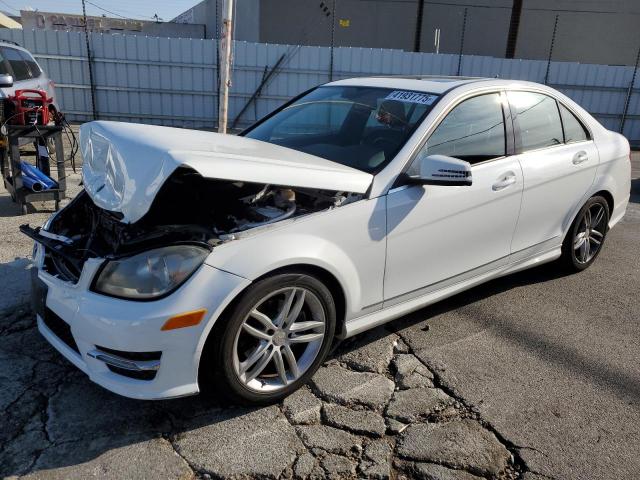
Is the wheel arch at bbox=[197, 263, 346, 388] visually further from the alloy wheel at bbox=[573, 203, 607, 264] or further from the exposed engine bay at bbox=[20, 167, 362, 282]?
the alloy wheel at bbox=[573, 203, 607, 264]

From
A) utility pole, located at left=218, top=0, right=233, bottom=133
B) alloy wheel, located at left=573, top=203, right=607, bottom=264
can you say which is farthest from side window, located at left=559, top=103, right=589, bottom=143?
utility pole, located at left=218, top=0, right=233, bottom=133

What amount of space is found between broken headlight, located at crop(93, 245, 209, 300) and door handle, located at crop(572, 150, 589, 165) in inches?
123

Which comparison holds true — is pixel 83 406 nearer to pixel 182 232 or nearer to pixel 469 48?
pixel 182 232

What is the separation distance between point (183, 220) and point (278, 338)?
79 cm

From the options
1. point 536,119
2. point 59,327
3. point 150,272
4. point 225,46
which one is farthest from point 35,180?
point 536,119

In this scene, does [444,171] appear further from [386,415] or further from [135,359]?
[135,359]

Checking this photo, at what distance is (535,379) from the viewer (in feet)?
10.3

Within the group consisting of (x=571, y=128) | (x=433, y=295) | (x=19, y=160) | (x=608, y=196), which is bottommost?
(x=433, y=295)

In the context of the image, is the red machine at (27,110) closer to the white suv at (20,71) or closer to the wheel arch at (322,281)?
the white suv at (20,71)

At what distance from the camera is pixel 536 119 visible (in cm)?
405

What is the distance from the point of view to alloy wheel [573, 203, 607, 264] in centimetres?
→ 455

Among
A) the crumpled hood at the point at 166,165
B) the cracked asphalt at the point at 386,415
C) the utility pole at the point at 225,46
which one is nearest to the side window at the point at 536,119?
the cracked asphalt at the point at 386,415

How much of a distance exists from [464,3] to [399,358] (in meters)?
20.4

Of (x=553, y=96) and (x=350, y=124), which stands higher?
(x=553, y=96)
